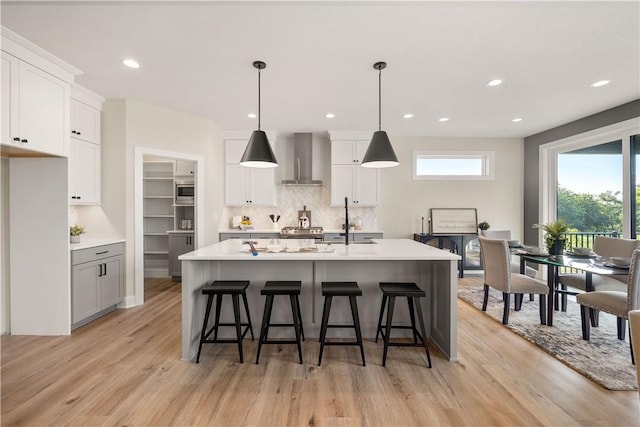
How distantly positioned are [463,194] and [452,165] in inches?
24.6

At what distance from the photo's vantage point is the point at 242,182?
5340 mm

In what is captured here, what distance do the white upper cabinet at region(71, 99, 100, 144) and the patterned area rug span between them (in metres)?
5.48

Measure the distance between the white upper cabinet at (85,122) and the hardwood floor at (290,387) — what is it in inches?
91.4

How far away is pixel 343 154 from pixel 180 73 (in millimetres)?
3004

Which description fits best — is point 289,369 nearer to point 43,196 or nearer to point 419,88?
point 43,196

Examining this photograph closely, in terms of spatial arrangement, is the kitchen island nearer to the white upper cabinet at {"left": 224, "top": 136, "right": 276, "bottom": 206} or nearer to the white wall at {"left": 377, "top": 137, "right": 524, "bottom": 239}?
the white upper cabinet at {"left": 224, "top": 136, "right": 276, "bottom": 206}

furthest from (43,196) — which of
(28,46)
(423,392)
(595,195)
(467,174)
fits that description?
(595,195)

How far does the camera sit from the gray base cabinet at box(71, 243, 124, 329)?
312 cm

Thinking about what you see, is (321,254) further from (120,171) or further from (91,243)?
(120,171)

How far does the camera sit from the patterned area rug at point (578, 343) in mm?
2266

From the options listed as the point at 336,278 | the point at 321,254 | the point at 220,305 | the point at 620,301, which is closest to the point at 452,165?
the point at 620,301

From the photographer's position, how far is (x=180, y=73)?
3094 mm

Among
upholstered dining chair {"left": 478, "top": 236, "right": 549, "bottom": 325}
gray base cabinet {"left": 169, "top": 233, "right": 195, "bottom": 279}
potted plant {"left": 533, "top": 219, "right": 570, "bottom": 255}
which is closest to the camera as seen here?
upholstered dining chair {"left": 478, "top": 236, "right": 549, "bottom": 325}

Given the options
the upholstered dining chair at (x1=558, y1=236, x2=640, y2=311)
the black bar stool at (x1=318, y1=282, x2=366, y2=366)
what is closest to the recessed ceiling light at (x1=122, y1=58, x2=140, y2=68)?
the black bar stool at (x1=318, y1=282, x2=366, y2=366)
